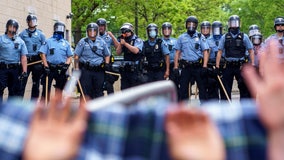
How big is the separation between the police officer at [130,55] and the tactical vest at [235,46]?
81.5 inches

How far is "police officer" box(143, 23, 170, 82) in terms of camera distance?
52.7 feet

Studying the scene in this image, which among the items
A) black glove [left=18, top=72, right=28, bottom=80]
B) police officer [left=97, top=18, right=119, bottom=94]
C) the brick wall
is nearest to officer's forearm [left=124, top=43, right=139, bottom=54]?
police officer [left=97, top=18, right=119, bottom=94]

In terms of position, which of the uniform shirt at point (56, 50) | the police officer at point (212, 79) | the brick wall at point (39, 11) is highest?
the brick wall at point (39, 11)

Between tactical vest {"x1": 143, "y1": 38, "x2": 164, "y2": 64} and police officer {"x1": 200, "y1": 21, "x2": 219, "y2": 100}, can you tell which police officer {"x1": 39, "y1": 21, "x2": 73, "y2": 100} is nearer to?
tactical vest {"x1": 143, "y1": 38, "x2": 164, "y2": 64}

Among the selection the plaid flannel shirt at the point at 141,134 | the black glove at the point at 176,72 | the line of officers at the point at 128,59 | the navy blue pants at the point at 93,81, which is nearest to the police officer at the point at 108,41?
the line of officers at the point at 128,59

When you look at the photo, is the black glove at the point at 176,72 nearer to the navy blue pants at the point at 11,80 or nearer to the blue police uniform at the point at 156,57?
the blue police uniform at the point at 156,57

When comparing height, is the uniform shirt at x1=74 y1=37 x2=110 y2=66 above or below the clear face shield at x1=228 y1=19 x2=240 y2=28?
below

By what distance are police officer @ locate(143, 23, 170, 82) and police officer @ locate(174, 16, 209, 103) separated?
835mm

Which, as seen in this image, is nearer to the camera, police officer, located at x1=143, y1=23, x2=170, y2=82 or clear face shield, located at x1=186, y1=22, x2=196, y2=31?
clear face shield, located at x1=186, y1=22, x2=196, y2=31

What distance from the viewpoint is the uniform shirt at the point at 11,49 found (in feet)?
48.6

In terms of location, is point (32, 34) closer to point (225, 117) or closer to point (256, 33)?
point (256, 33)

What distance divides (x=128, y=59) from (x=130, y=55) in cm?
12

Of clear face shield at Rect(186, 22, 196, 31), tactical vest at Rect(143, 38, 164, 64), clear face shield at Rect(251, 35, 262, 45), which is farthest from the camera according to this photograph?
clear face shield at Rect(251, 35, 262, 45)

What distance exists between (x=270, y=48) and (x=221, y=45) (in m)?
12.7
